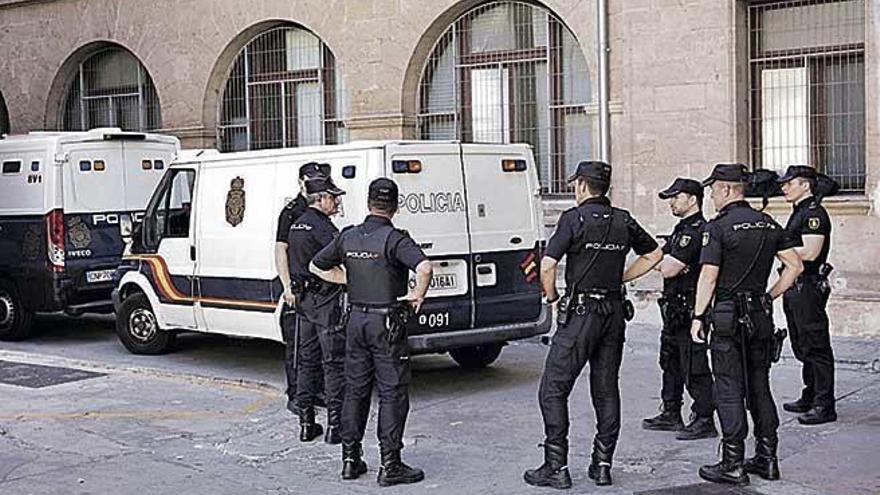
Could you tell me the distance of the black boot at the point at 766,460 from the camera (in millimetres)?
7543

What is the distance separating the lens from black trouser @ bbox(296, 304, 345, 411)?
8250 millimetres

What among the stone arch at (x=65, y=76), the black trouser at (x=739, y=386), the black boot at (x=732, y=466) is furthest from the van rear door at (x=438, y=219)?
the stone arch at (x=65, y=76)

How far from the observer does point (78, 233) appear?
539 inches

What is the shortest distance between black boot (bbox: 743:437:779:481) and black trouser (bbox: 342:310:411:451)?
6.85 ft

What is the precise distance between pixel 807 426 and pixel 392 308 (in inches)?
133

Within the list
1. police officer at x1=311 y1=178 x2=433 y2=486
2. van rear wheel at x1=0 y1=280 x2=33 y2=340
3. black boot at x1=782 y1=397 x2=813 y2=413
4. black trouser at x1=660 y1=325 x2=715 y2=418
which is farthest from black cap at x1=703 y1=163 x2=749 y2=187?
van rear wheel at x1=0 y1=280 x2=33 y2=340

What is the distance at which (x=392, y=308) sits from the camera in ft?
24.7

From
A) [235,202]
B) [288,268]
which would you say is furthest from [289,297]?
[235,202]

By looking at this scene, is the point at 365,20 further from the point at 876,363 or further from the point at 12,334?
the point at 876,363

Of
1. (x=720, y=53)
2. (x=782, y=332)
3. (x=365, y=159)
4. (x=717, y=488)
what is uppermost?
(x=720, y=53)

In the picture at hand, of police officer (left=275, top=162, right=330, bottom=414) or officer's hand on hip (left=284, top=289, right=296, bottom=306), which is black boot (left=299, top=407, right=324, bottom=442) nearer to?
police officer (left=275, top=162, right=330, bottom=414)

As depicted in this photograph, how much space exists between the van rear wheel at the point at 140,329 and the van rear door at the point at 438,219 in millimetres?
3762

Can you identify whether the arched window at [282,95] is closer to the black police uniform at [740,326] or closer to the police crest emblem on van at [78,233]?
the police crest emblem on van at [78,233]

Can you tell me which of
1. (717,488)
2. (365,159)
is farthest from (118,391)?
(717,488)
